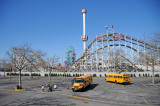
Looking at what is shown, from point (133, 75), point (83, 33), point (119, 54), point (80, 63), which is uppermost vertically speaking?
point (83, 33)

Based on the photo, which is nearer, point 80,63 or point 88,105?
point 88,105

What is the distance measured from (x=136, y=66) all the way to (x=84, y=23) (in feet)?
149

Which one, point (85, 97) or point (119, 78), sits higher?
point (119, 78)

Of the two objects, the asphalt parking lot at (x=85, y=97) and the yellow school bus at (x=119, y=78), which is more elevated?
the yellow school bus at (x=119, y=78)

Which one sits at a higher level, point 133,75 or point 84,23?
point 84,23

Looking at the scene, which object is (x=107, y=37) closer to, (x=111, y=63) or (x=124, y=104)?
(x=111, y=63)

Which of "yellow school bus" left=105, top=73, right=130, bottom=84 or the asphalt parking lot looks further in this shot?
"yellow school bus" left=105, top=73, right=130, bottom=84

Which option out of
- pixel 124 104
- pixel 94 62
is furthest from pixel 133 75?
pixel 124 104

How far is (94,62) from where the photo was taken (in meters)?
53.3

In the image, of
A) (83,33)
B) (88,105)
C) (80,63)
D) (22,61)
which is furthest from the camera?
(83,33)

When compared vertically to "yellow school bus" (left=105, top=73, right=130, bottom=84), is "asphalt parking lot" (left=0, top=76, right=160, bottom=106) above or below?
below

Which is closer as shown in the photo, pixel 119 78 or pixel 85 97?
pixel 85 97

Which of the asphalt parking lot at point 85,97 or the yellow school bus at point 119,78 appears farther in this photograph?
the yellow school bus at point 119,78

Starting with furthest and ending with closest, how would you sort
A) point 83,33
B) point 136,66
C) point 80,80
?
point 83,33, point 136,66, point 80,80
